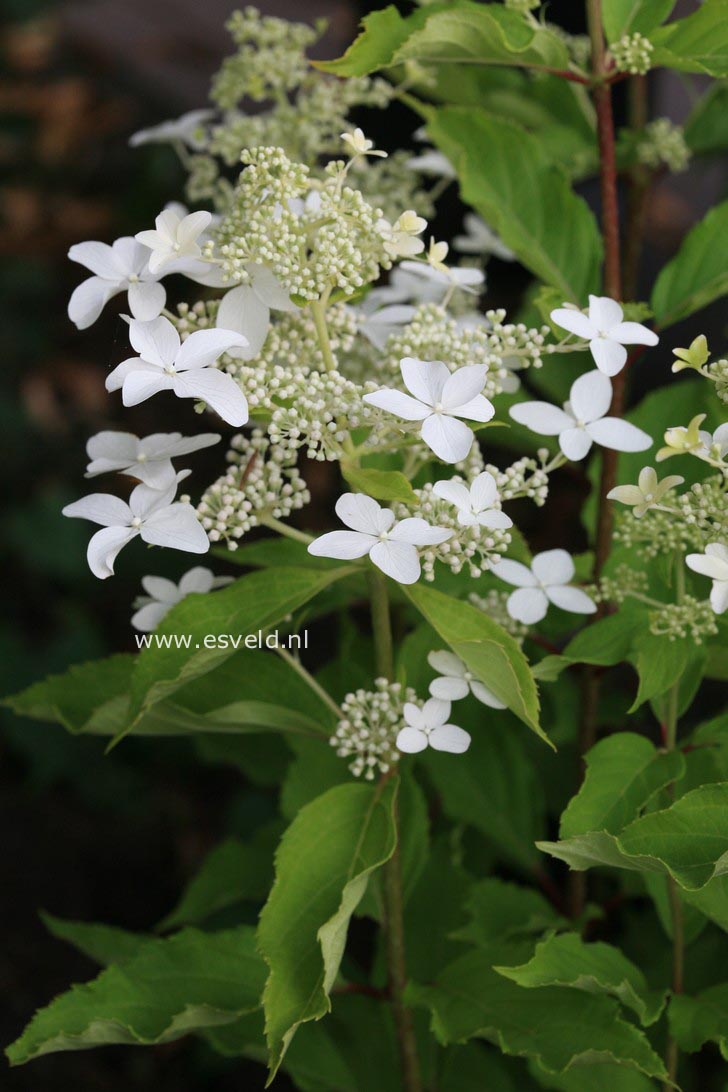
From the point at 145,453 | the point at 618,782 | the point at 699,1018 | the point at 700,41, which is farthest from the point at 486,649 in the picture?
the point at 700,41

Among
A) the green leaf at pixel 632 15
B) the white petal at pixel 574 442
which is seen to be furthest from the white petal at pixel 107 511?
the green leaf at pixel 632 15

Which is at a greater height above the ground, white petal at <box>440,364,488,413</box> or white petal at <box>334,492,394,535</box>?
white petal at <box>440,364,488,413</box>

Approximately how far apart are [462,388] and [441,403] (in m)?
0.02

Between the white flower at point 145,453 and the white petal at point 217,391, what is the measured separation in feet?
0.21

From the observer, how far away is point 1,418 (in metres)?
2.52

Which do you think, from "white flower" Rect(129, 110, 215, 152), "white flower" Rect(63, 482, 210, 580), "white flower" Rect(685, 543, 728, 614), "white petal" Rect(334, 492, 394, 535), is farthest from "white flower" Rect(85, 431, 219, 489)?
"white flower" Rect(129, 110, 215, 152)

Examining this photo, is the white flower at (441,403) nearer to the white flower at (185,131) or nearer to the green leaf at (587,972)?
the green leaf at (587,972)

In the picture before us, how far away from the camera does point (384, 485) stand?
2.33 ft

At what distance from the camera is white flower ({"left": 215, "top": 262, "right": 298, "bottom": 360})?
745 millimetres

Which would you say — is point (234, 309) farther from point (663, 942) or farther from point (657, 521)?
point (663, 942)

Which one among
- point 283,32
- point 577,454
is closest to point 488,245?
point 283,32

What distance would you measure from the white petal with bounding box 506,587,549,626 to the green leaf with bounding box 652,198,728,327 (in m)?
0.28

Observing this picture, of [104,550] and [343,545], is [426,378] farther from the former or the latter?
[104,550]

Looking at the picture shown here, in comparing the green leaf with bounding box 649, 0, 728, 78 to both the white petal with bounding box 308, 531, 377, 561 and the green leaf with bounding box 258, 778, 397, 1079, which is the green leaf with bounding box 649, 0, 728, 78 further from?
the green leaf with bounding box 258, 778, 397, 1079
